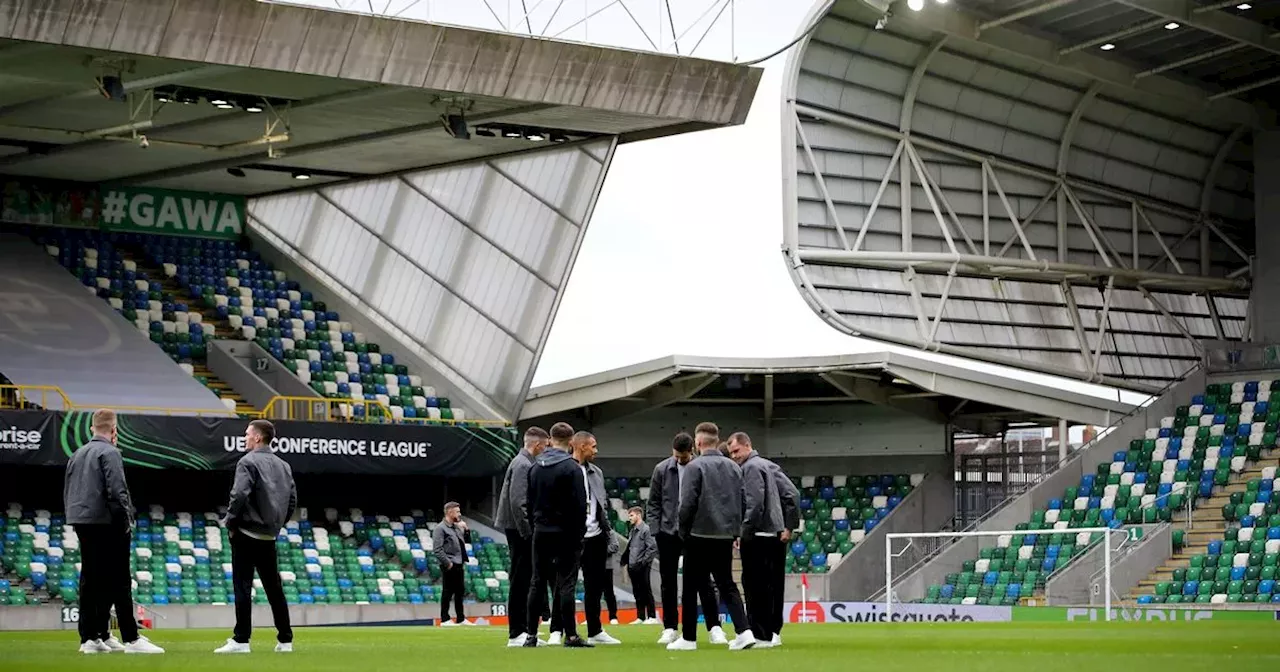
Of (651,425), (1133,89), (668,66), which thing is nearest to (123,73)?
(668,66)

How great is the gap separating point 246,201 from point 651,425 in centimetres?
1062

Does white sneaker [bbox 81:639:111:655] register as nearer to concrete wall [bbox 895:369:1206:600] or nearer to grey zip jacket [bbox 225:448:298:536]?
grey zip jacket [bbox 225:448:298:536]

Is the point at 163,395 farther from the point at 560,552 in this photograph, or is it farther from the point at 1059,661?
the point at 1059,661

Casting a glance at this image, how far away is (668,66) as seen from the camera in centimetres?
3108

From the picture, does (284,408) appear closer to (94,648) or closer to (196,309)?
(196,309)

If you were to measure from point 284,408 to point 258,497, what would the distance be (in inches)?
949

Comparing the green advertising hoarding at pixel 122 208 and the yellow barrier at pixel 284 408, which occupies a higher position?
the green advertising hoarding at pixel 122 208

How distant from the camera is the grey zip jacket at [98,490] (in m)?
15.0

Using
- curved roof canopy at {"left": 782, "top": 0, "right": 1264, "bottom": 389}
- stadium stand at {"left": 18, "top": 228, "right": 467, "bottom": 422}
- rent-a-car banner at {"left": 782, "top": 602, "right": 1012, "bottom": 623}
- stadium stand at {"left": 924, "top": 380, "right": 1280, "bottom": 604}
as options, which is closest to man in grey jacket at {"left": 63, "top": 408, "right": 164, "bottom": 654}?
rent-a-car banner at {"left": 782, "top": 602, "right": 1012, "bottom": 623}

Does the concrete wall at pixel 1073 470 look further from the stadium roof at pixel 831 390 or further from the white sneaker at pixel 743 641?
the white sneaker at pixel 743 641

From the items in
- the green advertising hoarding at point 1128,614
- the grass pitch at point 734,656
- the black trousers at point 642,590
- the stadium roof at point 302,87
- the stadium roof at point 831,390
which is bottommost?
the grass pitch at point 734,656

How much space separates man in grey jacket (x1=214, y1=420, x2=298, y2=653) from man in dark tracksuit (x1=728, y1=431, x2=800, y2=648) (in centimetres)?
358

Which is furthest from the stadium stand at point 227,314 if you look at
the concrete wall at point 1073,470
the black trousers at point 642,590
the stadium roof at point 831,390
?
the black trousers at point 642,590

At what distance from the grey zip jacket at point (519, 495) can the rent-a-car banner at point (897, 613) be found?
15728 millimetres
